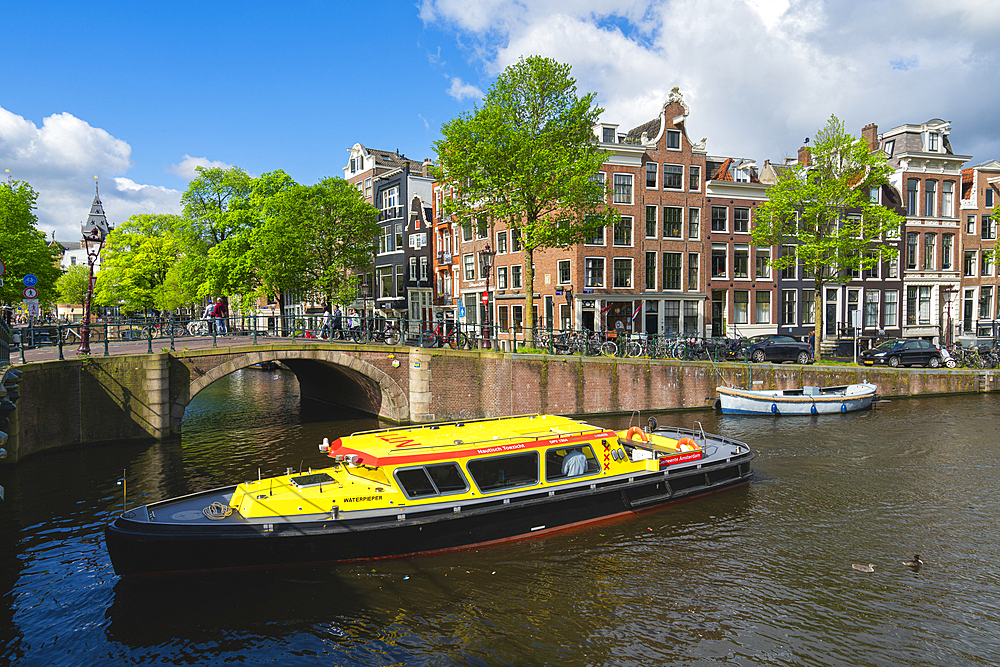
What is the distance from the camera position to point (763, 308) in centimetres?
4128

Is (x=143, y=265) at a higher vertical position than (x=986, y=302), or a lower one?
higher

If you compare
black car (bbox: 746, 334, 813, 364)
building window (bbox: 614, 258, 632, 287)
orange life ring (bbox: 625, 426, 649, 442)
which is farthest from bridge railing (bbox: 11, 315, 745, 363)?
orange life ring (bbox: 625, 426, 649, 442)

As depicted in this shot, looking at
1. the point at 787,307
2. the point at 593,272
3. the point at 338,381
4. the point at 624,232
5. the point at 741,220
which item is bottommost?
the point at 338,381

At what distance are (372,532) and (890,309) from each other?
46.2 metres

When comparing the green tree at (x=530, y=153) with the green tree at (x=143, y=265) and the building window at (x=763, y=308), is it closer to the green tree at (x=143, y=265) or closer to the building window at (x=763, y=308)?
the building window at (x=763, y=308)

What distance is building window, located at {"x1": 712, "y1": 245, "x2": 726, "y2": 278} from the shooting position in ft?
131

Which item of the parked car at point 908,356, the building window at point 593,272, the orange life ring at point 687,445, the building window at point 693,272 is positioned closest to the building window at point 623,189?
the building window at point 593,272

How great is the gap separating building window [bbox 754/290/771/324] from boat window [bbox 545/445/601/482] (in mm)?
31351

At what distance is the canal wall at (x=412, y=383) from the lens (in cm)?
2023

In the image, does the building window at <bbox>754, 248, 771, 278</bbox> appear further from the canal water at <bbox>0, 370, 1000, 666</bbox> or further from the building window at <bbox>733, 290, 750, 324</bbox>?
the canal water at <bbox>0, 370, 1000, 666</bbox>

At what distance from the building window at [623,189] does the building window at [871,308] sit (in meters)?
21.0

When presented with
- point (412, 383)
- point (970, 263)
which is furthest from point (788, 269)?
point (412, 383)

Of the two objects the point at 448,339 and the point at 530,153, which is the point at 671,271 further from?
the point at 448,339

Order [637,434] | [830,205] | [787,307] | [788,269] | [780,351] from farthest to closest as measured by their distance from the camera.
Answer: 1. [787,307]
2. [788,269]
3. [830,205]
4. [780,351]
5. [637,434]
